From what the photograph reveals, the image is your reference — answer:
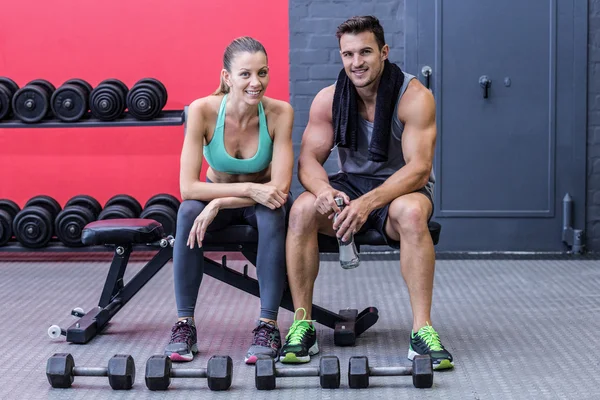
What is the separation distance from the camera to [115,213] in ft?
13.5

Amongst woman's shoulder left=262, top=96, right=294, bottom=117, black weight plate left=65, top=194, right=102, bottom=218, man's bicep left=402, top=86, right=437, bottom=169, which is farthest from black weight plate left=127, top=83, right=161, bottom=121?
man's bicep left=402, top=86, right=437, bottom=169

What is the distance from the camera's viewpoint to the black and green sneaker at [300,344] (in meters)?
2.51

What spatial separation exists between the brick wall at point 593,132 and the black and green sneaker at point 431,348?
2291 millimetres

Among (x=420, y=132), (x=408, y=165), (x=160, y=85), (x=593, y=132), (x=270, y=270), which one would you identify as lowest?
(x=270, y=270)

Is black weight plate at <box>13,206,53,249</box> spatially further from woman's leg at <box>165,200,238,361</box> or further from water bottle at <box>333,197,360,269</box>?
water bottle at <box>333,197,360,269</box>

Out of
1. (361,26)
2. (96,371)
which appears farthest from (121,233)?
(361,26)

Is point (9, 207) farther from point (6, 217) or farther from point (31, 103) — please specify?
point (31, 103)

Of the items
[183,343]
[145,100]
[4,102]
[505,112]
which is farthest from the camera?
[505,112]

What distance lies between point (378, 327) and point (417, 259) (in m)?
0.55

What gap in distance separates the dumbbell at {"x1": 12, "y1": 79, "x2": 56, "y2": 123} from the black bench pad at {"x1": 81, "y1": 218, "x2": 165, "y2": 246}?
1.50m

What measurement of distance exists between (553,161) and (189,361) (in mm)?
2597

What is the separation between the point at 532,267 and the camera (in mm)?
4113

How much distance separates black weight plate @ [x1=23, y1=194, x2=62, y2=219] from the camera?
4.30 metres

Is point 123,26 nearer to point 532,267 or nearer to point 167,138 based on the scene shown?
point 167,138
